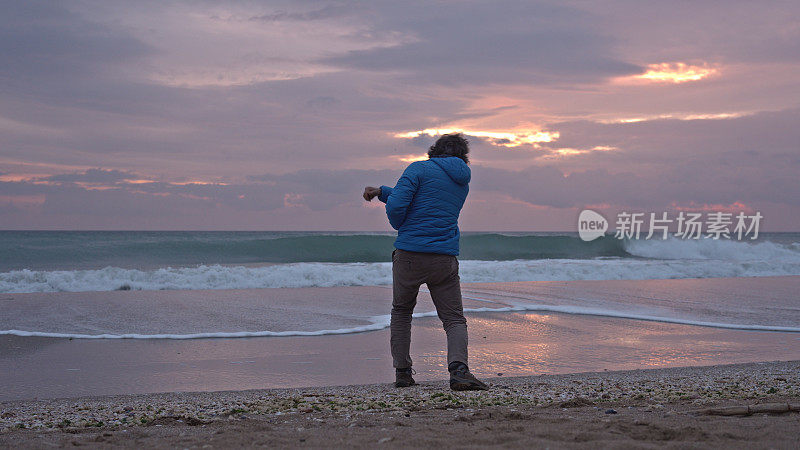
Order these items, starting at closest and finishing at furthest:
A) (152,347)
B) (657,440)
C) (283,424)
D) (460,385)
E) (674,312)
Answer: (657,440) → (283,424) → (460,385) → (152,347) → (674,312)

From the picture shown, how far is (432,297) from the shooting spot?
15.7 ft

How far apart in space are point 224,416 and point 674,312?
8131 millimetres

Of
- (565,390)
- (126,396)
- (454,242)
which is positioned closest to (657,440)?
(565,390)

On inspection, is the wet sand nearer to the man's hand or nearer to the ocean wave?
the man's hand

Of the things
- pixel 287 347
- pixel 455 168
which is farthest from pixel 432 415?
pixel 287 347

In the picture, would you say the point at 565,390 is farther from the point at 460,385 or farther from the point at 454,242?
the point at 454,242

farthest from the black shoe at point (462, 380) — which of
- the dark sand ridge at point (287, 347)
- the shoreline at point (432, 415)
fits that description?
the dark sand ridge at point (287, 347)

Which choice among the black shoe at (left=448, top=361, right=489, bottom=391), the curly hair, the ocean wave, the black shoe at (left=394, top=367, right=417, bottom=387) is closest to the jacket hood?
the curly hair

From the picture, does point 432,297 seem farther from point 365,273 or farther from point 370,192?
point 365,273

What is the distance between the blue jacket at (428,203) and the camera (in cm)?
458

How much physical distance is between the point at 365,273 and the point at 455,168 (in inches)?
440

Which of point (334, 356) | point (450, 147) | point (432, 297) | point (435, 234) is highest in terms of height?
point (450, 147)

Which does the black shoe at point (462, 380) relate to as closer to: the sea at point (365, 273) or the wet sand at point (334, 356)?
the wet sand at point (334, 356)

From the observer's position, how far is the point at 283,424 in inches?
137
